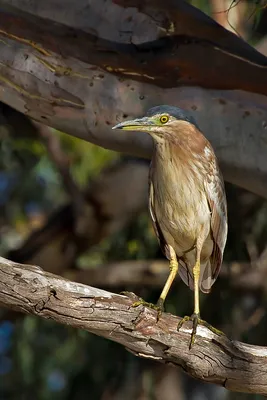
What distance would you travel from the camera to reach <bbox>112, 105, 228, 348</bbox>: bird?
10.9ft

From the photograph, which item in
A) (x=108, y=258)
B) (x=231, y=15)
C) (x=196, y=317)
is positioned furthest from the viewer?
(x=108, y=258)

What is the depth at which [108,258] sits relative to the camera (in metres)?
6.03

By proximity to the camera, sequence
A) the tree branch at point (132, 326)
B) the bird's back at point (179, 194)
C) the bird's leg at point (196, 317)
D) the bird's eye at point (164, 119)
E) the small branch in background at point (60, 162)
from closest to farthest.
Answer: the tree branch at point (132, 326) → the bird's leg at point (196, 317) → the bird's eye at point (164, 119) → the bird's back at point (179, 194) → the small branch in background at point (60, 162)

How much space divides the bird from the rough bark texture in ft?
1.14

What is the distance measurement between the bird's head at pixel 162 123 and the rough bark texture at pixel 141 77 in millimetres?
458

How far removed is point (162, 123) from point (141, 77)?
67 centimetres

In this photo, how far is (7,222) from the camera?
696 centimetres

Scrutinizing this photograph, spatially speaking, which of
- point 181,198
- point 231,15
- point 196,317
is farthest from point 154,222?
point 231,15

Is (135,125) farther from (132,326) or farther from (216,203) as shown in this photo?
(132,326)

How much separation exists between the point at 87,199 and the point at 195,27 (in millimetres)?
1654

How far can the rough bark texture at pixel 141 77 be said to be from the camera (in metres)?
3.80

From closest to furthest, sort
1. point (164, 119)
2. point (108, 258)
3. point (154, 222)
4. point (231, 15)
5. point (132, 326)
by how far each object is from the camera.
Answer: point (132, 326) → point (164, 119) → point (154, 222) → point (231, 15) → point (108, 258)

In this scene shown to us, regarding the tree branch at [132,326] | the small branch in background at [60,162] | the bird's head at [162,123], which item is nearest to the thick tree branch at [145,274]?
the small branch in background at [60,162]

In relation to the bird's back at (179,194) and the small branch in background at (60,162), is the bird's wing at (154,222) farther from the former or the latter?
the small branch in background at (60,162)
